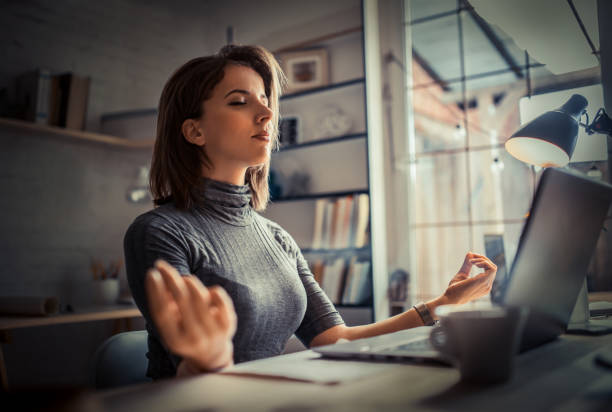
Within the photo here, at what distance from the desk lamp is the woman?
0.98ft

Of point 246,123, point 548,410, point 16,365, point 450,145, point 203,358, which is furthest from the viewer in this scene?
point 450,145

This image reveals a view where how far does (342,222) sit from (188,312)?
252 centimetres

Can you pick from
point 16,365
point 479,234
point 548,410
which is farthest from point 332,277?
point 548,410

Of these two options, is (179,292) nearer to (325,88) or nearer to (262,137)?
(262,137)

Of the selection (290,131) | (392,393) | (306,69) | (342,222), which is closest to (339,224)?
(342,222)

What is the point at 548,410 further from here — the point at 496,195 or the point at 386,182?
the point at 496,195

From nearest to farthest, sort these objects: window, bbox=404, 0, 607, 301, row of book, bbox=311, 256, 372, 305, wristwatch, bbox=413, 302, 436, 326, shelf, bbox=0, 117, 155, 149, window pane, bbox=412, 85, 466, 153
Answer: wristwatch, bbox=413, 302, 436, 326
shelf, bbox=0, 117, 155, 149
row of book, bbox=311, 256, 372, 305
window, bbox=404, 0, 607, 301
window pane, bbox=412, 85, 466, 153

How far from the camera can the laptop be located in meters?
0.67

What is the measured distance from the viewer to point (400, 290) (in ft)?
10.2

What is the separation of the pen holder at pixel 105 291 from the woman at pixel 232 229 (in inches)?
64.2

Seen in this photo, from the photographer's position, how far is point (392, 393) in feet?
1.80

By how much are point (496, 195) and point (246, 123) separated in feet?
10.6

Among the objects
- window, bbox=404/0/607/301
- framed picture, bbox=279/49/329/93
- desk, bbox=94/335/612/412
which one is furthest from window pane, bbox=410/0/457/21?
desk, bbox=94/335/612/412

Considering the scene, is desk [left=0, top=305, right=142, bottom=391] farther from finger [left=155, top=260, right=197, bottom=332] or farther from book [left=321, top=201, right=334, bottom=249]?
finger [left=155, top=260, right=197, bottom=332]
